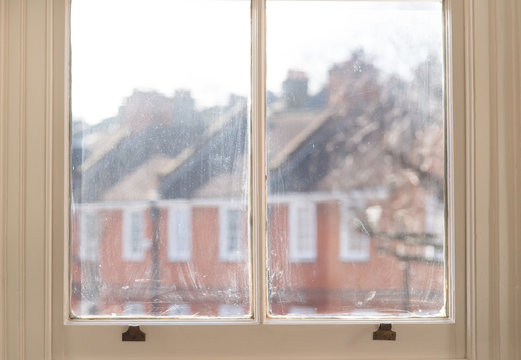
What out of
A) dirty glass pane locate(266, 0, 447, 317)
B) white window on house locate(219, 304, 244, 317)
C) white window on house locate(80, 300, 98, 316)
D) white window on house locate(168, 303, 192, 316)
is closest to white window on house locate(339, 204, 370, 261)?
dirty glass pane locate(266, 0, 447, 317)

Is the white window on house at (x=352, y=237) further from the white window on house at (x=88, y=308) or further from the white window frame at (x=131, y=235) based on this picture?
the white window on house at (x=88, y=308)

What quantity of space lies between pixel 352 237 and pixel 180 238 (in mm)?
419

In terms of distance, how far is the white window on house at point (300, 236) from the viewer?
5.34ft

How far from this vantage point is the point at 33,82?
62.5 inches

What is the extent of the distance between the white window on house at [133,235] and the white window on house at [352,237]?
0.48 metres

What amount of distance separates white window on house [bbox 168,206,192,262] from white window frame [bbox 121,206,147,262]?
65 millimetres

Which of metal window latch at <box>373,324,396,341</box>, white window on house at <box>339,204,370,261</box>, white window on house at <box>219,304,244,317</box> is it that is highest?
white window on house at <box>339,204,370,261</box>

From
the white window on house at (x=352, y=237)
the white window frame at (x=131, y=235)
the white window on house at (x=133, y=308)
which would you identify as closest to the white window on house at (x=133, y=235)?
the white window frame at (x=131, y=235)

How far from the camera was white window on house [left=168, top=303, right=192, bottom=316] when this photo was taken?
1.62 meters

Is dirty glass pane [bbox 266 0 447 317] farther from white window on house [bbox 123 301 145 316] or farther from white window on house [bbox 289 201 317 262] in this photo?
white window on house [bbox 123 301 145 316]

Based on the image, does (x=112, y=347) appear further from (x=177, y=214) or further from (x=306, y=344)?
(x=306, y=344)

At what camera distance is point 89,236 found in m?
1.62

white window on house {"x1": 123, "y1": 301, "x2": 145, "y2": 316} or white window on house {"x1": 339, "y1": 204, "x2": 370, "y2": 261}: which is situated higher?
white window on house {"x1": 339, "y1": 204, "x2": 370, "y2": 261}

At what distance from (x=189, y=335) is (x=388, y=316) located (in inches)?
19.0
